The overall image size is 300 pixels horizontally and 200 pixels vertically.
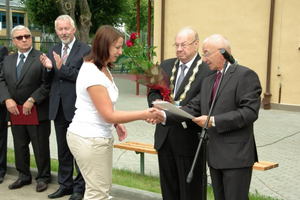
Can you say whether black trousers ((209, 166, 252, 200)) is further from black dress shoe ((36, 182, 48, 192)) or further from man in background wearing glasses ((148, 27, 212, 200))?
black dress shoe ((36, 182, 48, 192))

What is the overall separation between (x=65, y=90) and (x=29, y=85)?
A: 73cm

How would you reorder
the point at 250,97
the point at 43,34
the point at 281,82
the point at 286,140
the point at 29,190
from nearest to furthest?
the point at 250,97 < the point at 29,190 < the point at 286,140 < the point at 281,82 < the point at 43,34

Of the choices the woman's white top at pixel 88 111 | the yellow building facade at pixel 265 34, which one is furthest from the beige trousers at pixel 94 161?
the yellow building facade at pixel 265 34

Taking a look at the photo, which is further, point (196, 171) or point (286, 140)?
point (286, 140)

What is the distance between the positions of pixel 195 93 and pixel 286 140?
18.4ft

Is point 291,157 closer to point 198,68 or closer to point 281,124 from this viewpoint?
point 281,124

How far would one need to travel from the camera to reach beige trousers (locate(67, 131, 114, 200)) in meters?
3.60

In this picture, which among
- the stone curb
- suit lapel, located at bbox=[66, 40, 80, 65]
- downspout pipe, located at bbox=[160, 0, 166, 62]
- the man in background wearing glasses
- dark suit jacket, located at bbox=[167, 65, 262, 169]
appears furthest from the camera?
downspout pipe, located at bbox=[160, 0, 166, 62]

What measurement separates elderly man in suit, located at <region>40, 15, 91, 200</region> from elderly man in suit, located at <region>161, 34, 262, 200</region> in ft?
7.31

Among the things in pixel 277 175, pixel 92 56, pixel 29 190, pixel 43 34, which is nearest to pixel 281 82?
pixel 277 175

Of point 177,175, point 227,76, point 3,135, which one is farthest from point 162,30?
point 227,76

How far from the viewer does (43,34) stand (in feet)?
164

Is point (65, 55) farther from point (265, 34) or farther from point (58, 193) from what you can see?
point (265, 34)

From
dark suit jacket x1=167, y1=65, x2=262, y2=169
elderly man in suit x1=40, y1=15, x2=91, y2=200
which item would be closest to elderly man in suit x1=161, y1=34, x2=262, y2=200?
dark suit jacket x1=167, y1=65, x2=262, y2=169
